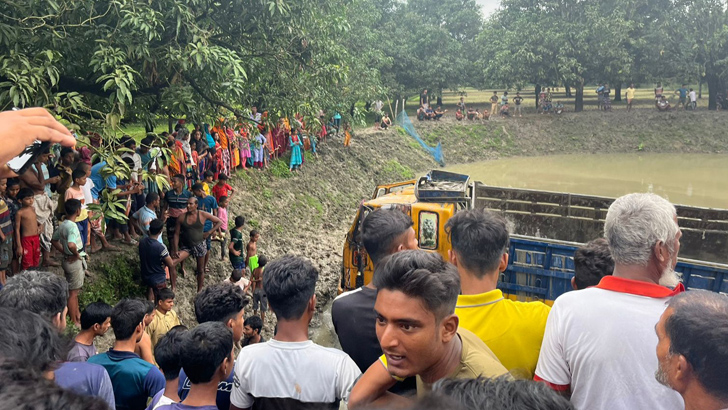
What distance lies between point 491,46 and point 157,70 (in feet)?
94.4

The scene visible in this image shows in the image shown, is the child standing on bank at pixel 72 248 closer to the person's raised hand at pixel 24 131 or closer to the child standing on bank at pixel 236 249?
the child standing on bank at pixel 236 249

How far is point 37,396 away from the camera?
137 cm

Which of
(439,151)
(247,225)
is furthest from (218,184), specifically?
(439,151)

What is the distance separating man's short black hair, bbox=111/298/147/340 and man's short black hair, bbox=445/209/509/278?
2.37 m

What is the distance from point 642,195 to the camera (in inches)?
112

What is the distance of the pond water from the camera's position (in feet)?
71.3

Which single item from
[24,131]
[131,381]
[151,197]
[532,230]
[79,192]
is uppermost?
[24,131]

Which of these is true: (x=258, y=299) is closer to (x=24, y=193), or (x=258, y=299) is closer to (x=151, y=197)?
(x=151, y=197)

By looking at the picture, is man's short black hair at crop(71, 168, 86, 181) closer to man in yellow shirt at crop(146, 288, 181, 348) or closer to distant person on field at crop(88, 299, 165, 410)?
man in yellow shirt at crop(146, 288, 181, 348)

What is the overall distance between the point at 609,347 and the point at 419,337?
2.74 feet

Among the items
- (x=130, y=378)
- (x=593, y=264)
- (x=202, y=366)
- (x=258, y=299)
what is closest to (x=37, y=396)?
(x=202, y=366)

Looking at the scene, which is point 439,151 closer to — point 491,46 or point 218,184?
point 491,46

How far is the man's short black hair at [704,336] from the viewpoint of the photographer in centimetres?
194

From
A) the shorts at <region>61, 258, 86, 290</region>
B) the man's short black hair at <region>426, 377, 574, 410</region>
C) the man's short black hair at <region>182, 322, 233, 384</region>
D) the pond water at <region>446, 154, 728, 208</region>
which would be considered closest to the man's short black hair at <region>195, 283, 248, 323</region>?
the man's short black hair at <region>182, 322, 233, 384</region>
